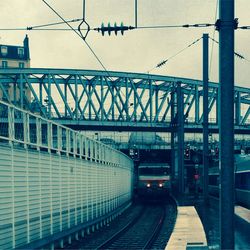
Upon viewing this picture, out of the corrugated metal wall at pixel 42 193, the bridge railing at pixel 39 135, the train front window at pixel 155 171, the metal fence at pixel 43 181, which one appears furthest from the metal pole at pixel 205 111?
the train front window at pixel 155 171

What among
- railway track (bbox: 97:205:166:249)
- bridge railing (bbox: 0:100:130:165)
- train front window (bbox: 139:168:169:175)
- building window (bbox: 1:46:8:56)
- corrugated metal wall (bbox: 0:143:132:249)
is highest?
building window (bbox: 1:46:8:56)

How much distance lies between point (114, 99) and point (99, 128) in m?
5.07

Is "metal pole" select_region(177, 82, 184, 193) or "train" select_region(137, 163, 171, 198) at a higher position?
"metal pole" select_region(177, 82, 184, 193)

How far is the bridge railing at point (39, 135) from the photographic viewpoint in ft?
52.4

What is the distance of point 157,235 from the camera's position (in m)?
28.1

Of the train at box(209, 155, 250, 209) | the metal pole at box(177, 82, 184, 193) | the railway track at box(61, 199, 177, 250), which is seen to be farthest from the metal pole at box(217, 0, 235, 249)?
the metal pole at box(177, 82, 184, 193)

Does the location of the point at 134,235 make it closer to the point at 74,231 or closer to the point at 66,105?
the point at 74,231

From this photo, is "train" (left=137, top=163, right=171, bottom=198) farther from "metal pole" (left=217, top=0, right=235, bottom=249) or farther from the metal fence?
"metal pole" (left=217, top=0, right=235, bottom=249)

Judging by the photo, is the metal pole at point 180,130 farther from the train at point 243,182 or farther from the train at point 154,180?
the train at point 243,182

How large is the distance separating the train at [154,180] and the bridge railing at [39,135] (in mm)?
23437

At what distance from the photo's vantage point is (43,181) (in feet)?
63.4

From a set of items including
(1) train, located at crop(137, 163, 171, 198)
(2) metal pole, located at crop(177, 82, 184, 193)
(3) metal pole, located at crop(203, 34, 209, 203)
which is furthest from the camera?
(1) train, located at crop(137, 163, 171, 198)

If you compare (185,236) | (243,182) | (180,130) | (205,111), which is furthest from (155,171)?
(185,236)

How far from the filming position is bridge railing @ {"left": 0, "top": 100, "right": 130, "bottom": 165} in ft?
52.4
